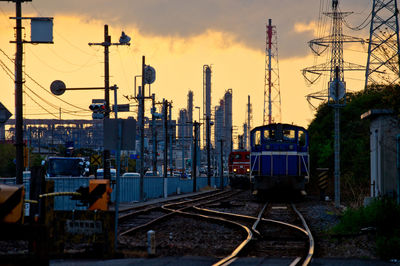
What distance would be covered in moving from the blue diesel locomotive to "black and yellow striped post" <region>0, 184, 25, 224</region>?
26.8 meters

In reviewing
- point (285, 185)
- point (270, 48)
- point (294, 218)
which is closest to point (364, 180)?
point (285, 185)

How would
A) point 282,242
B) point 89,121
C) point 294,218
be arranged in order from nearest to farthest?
point 282,242 < point 294,218 < point 89,121

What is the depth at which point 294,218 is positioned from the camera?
22422 mm

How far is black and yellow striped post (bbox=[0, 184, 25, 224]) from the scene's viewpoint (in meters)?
6.27

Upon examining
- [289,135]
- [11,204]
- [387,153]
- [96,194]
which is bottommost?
[96,194]

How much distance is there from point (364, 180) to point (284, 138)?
533cm

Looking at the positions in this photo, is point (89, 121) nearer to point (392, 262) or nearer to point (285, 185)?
point (285, 185)

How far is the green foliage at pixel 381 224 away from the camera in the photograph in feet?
39.7

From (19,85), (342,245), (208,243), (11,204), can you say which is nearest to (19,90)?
(19,85)

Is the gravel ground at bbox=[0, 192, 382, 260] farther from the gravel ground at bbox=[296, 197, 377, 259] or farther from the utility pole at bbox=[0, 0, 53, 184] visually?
the utility pole at bbox=[0, 0, 53, 184]

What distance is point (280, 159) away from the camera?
3275cm

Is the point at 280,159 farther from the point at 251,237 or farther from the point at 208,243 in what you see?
the point at 208,243

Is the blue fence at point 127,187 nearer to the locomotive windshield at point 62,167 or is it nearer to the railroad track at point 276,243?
the railroad track at point 276,243

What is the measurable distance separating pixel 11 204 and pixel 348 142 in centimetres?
3578
